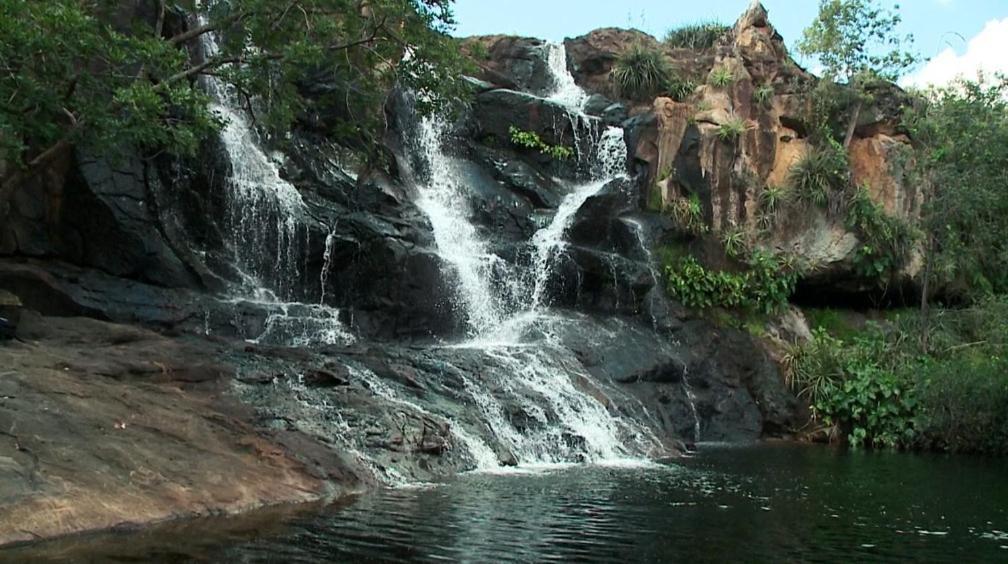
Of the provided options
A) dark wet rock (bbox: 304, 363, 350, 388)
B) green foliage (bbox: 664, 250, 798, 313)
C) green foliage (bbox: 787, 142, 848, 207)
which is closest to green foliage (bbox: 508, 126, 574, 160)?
green foliage (bbox: 664, 250, 798, 313)

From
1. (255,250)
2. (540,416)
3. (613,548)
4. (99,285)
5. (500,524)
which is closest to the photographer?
(613,548)

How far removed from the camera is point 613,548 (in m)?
8.32

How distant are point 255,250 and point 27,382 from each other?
30.2 feet

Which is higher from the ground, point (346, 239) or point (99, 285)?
point (346, 239)

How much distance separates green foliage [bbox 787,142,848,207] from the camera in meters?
26.6

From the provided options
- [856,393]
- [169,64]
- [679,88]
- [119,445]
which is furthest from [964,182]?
[119,445]

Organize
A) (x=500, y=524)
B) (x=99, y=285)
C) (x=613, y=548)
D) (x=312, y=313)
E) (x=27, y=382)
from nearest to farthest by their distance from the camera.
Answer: (x=613, y=548) → (x=500, y=524) → (x=27, y=382) → (x=99, y=285) → (x=312, y=313)

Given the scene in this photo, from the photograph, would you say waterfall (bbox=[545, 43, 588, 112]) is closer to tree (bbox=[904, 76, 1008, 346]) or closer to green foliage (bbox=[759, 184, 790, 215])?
green foliage (bbox=[759, 184, 790, 215])

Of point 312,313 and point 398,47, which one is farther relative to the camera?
point 312,313

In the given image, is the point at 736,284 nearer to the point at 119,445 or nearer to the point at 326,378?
the point at 326,378

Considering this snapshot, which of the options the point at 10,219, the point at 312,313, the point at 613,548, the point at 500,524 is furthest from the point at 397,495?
the point at 10,219

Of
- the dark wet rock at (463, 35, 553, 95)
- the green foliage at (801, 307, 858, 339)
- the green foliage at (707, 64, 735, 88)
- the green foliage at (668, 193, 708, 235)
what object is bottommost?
the green foliage at (801, 307, 858, 339)

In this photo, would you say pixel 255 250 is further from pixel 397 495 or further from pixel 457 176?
pixel 397 495

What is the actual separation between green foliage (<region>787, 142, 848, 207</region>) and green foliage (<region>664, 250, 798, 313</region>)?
2325mm
